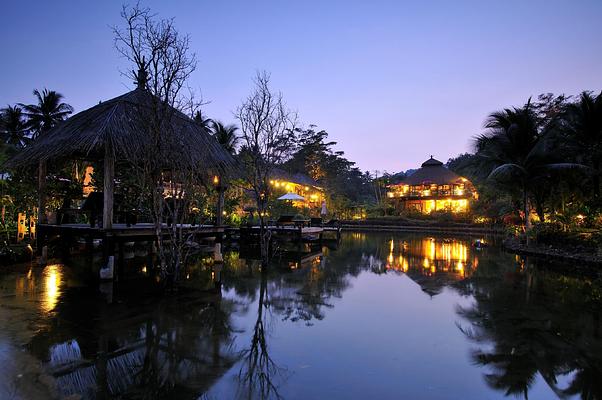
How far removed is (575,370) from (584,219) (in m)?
13.3

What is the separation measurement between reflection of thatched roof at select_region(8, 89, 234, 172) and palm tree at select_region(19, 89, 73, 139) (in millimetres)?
24554

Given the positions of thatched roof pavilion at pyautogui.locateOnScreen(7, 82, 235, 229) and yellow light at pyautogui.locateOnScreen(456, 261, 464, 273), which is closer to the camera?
thatched roof pavilion at pyautogui.locateOnScreen(7, 82, 235, 229)

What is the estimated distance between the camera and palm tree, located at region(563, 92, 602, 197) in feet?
46.2

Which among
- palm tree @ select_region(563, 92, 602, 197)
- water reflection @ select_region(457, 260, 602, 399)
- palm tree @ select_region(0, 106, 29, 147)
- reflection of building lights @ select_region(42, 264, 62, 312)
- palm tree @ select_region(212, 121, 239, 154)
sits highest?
palm tree @ select_region(0, 106, 29, 147)

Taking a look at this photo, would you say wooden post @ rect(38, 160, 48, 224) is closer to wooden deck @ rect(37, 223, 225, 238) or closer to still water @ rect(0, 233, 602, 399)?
wooden deck @ rect(37, 223, 225, 238)

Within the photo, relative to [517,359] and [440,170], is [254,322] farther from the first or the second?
[440,170]

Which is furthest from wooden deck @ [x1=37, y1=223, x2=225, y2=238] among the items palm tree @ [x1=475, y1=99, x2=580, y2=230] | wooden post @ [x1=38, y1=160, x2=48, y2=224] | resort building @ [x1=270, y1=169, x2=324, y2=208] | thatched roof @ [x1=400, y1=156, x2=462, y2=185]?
thatched roof @ [x1=400, y1=156, x2=462, y2=185]

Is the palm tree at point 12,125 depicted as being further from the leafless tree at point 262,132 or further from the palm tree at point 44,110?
the leafless tree at point 262,132

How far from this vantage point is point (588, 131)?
14.6 metres

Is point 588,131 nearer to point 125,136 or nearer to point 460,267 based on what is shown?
point 460,267

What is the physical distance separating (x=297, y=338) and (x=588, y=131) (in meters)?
15.8

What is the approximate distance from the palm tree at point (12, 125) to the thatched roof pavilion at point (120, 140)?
1059 inches

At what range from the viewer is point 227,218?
66.4 feet

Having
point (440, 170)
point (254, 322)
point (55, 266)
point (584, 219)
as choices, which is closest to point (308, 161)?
point (440, 170)
